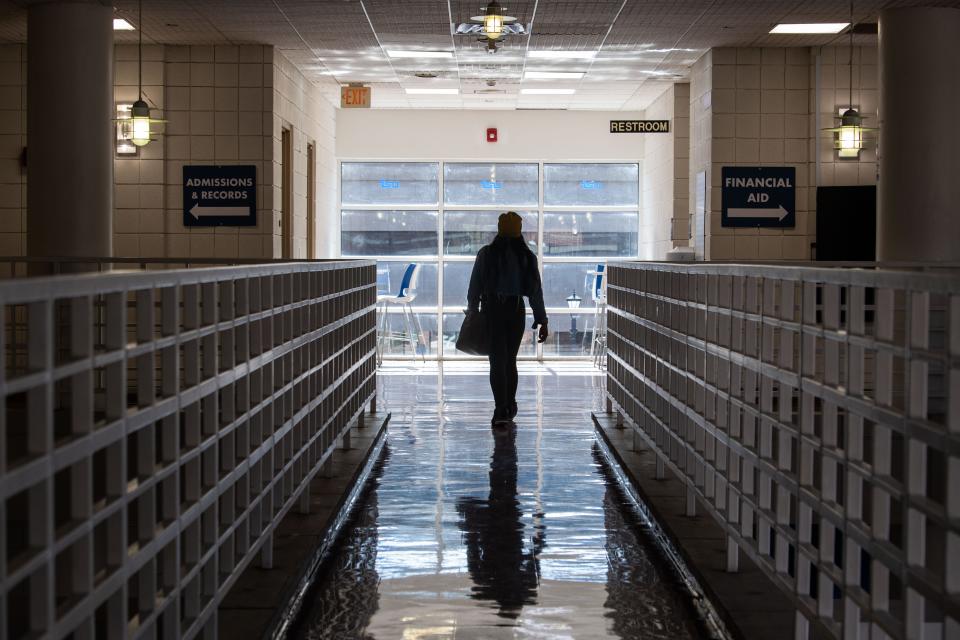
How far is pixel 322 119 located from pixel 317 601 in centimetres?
1068

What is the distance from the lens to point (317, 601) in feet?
13.4

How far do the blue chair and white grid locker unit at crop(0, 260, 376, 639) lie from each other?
9.67 m

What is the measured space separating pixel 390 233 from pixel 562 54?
5.28 m

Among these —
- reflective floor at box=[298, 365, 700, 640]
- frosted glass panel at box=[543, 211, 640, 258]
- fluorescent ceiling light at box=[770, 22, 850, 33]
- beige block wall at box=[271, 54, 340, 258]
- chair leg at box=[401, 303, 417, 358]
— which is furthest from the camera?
frosted glass panel at box=[543, 211, 640, 258]

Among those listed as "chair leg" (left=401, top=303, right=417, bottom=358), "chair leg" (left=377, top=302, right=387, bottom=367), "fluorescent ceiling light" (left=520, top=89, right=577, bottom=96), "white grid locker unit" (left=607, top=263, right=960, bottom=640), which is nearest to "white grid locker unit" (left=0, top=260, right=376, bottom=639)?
"white grid locker unit" (left=607, top=263, right=960, bottom=640)

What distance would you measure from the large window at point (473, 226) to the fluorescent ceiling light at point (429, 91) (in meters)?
1.96

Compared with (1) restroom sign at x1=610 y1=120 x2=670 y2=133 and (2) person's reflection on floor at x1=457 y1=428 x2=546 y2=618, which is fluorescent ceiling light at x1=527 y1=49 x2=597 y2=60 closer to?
(1) restroom sign at x1=610 y1=120 x2=670 y2=133

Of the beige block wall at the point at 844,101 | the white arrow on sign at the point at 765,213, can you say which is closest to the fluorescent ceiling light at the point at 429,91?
the white arrow on sign at the point at 765,213

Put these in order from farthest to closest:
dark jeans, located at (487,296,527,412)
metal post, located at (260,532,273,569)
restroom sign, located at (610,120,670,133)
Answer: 1. restroom sign, located at (610,120,670,133)
2. dark jeans, located at (487,296,527,412)
3. metal post, located at (260,532,273,569)

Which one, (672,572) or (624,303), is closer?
(672,572)

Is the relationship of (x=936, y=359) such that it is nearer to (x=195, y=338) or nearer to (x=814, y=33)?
(x=195, y=338)

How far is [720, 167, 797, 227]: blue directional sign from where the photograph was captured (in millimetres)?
11039

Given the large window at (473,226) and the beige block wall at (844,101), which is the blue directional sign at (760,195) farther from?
the large window at (473,226)

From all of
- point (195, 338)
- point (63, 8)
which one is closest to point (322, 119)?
point (63, 8)
